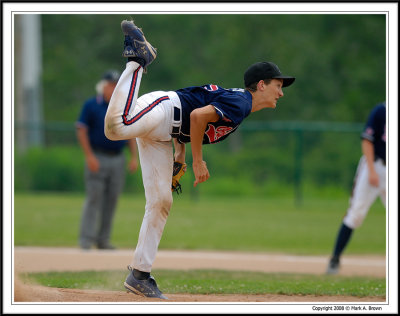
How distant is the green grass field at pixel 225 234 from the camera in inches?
280

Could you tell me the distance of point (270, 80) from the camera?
5.87 meters

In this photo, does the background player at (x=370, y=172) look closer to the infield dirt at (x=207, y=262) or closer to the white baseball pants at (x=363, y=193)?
the white baseball pants at (x=363, y=193)

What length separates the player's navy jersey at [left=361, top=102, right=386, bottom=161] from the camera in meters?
8.44

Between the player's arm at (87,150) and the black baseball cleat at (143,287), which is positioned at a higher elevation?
the player's arm at (87,150)

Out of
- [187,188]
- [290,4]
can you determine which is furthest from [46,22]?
[290,4]

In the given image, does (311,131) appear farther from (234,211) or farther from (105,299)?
(105,299)

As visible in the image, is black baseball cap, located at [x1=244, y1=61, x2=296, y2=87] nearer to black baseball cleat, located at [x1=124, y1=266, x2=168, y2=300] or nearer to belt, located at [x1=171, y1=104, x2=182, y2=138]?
belt, located at [x1=171, y1=104, x2=182, y2=138]

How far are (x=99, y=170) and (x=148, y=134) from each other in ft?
16.1

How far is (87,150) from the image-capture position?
1034 cm

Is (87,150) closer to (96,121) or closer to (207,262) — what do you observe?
(96,121)

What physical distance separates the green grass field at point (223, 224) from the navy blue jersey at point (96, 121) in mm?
1884

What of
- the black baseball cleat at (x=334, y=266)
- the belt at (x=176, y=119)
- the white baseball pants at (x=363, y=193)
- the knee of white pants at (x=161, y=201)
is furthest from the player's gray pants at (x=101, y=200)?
the belt at (x=176, y=119)

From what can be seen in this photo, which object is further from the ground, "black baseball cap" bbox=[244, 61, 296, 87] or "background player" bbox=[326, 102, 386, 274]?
"black baseball cap" bbox=[244, 61, 296, 87]

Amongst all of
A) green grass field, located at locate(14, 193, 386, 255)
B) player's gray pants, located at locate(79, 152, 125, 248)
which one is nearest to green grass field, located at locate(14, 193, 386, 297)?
green grass field, located at locate(14, 193, 386, 255)
